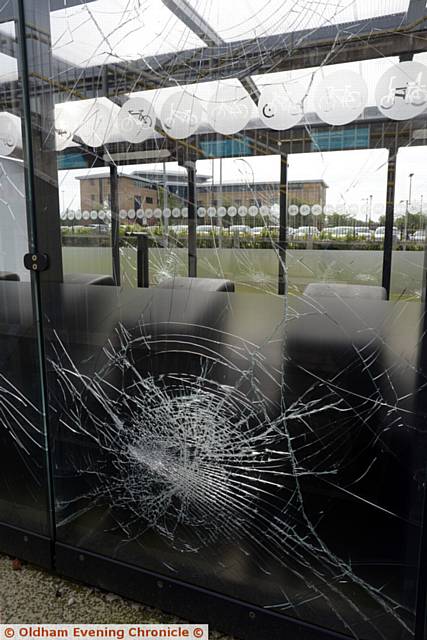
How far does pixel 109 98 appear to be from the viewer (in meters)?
1.80

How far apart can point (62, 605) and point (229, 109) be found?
1.97m

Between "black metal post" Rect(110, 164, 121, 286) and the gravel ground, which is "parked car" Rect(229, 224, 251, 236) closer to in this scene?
"black metal post" Rect(110, 164, 121, 286)

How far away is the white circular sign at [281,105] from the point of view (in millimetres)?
1533

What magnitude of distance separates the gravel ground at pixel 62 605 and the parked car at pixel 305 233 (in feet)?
4.85

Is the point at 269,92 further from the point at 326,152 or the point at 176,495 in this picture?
the point at 176,495

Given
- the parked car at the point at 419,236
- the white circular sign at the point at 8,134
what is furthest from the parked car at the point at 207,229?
the white circular sign at the point at 8,134

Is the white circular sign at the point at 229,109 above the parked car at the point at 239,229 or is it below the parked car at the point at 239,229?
above

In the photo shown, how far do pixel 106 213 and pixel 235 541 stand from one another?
4.25 feet

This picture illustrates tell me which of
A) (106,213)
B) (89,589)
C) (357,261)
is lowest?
(89,589)

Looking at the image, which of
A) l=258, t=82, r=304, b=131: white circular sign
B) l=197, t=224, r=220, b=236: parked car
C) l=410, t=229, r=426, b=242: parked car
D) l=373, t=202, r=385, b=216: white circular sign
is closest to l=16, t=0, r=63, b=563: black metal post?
l=197, t=224, r=220, b=236: parked car

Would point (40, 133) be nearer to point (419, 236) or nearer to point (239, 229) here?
point (239, 229)

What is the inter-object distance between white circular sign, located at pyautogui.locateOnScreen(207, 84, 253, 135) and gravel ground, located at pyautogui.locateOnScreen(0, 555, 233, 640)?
1.81 m

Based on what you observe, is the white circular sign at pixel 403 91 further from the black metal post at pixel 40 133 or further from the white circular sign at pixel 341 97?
the black metal post at pixel 40 133

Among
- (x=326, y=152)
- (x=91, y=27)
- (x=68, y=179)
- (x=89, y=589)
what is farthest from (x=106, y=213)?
(x=89, y=589)
